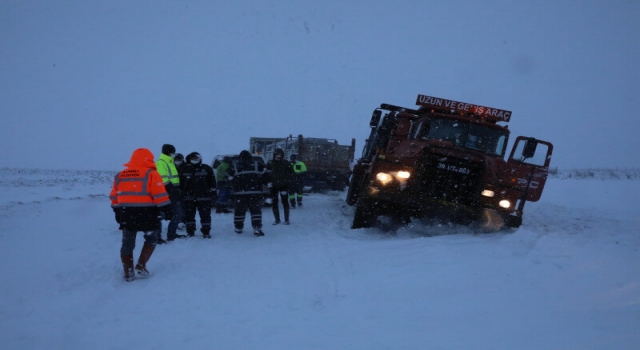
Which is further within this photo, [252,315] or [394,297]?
[394,297]

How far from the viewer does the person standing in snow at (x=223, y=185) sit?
9688 mm

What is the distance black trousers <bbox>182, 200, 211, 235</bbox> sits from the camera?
689 cm

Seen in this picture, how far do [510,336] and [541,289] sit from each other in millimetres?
1171

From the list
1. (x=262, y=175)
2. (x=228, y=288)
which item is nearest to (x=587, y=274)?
(x=228, y=288)

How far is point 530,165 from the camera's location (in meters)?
7.23

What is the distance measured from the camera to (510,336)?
280cm

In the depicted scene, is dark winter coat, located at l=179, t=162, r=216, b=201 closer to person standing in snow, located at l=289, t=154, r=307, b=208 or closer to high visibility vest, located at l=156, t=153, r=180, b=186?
high visibility vest, located at l=156, t=153, r=180, b=186

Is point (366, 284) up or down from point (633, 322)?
down

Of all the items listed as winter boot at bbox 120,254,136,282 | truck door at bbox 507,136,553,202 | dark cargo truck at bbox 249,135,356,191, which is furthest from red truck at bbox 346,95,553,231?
dark cargo truck at bbox 249,135,356,191

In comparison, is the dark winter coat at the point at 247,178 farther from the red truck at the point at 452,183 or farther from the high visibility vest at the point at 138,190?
the high visibility vest at the point at 138,190

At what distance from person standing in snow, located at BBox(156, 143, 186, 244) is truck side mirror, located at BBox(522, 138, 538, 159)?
263 inches

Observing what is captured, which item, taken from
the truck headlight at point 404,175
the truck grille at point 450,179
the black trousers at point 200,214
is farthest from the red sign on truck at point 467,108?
the black trousers at point 200,214

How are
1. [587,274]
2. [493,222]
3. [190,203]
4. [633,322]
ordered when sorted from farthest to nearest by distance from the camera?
1. [190,203]
2. [493,222]
3. [587,274]
4. [633,322]

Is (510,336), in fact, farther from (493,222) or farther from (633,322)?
(493,222)
